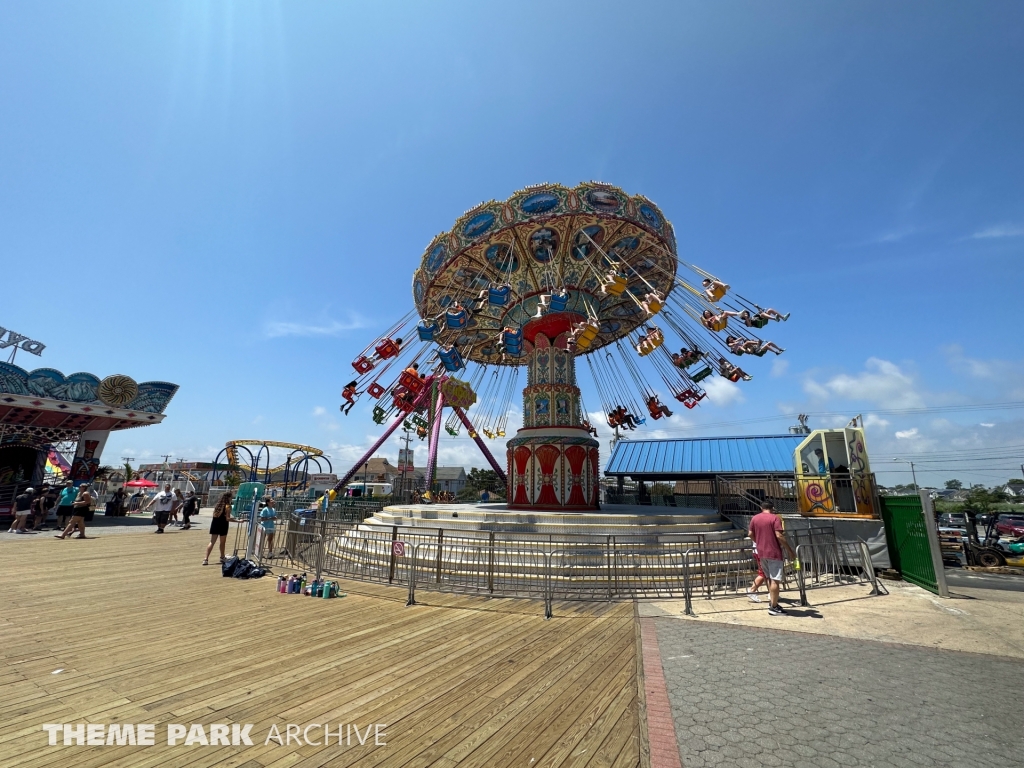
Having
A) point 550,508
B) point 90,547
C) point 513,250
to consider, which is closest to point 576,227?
point 513,250

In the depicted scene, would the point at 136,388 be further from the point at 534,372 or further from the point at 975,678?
the point at 975,678

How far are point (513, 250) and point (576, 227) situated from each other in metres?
2.44

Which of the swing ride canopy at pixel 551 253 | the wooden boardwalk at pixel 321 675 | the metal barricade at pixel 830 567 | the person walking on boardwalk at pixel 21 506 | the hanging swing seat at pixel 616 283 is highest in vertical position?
the swing ride canopy at pixel 551 253

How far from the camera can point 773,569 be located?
7211 millimetres

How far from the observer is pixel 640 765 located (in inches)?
119

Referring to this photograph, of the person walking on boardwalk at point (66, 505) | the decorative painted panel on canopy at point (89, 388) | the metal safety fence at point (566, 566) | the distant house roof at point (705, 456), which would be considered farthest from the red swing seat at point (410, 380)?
Answer: the decorative painted panel on canopy at point (89, 388)

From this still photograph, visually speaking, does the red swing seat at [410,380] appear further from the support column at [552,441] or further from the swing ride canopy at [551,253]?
the support column at [552,441]

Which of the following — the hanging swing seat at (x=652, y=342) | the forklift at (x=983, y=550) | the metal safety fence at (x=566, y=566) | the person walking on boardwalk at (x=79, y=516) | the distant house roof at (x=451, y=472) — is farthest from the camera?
the distant house roof at (x=451, y=472)

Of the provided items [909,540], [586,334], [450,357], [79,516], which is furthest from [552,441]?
[79,516]

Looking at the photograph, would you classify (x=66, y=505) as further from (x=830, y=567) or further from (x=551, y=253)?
(x=830, y=567)

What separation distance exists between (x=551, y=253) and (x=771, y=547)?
1209 cm

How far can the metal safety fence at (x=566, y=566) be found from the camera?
7930mm

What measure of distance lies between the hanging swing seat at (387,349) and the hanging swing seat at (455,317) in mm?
3200

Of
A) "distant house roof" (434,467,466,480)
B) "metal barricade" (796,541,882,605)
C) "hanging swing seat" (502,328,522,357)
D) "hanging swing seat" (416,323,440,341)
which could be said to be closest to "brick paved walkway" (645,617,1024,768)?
"metal barricade" (796,541,882,605)
